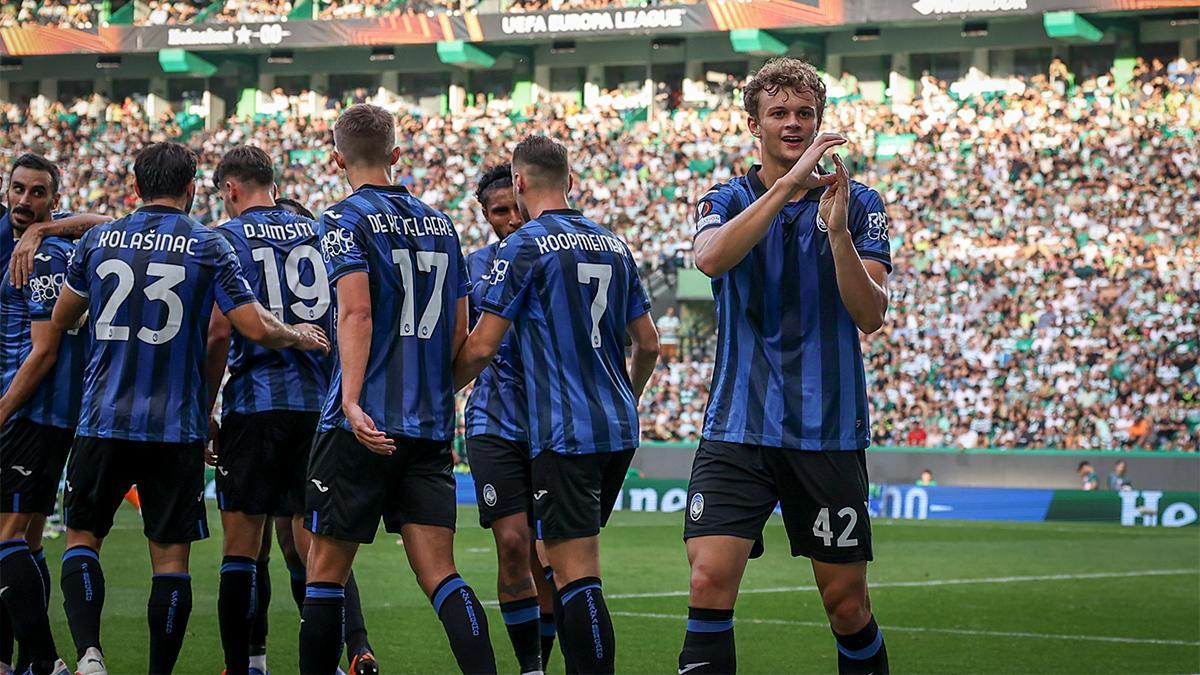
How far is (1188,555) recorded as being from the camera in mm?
17281

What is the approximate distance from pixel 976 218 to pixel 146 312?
25.5m

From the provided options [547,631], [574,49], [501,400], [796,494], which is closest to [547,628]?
[547,631]

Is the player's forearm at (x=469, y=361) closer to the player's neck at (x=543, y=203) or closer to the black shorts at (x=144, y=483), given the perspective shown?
the player's neck at (x=543, y=203)

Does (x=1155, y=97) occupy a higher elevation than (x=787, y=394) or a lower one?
higher

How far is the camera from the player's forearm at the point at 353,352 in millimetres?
5699

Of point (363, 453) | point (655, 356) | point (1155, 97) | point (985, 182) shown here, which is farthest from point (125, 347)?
point (1155, 97)

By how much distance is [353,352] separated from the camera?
5.72 meters

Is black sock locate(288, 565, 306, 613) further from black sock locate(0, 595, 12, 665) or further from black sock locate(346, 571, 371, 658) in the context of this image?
black sock locate(0, 595, 12, 665)

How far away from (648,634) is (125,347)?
4816 millimetres

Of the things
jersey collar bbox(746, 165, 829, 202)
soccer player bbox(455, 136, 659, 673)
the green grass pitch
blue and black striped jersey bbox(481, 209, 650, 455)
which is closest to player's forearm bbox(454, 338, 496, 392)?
soccer player bbox(455, 136, 659, 673)

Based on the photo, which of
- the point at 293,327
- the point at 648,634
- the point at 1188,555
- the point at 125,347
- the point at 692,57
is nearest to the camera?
the point at 125,347

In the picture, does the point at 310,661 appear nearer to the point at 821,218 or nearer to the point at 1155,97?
the point at 821,218

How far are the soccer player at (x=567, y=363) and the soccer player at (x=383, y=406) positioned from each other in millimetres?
279

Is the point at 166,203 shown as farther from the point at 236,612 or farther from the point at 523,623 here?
the point at 523,623
